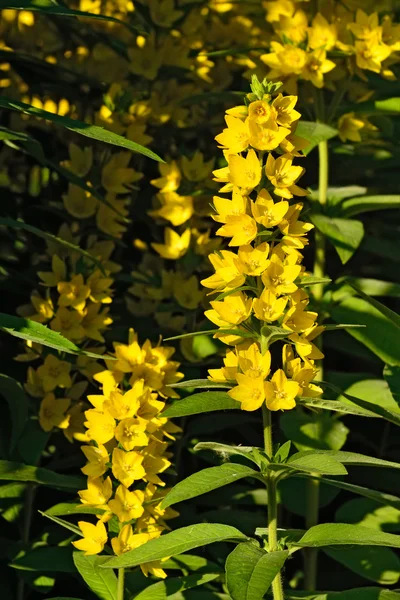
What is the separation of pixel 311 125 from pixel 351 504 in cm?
61

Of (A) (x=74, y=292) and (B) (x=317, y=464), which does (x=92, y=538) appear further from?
(A) (x=74, y=292)

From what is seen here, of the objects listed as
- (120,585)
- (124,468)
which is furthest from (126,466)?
(120,585)

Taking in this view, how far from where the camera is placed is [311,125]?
1552 millimetres

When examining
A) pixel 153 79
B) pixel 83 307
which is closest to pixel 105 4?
pixel 153 79

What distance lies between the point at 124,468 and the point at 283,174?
1.30 ft

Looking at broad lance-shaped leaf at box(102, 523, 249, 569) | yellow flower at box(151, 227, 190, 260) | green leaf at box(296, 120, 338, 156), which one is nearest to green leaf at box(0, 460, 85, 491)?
broad lance-shaped leaf at box(102, 523, 249, 569)

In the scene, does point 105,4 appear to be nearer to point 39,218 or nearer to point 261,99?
point 39,218

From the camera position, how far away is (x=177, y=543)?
3.20 feet

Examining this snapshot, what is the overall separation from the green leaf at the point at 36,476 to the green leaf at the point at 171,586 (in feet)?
0.56

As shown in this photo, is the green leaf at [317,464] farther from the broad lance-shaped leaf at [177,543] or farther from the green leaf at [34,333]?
the green leaf at [34,333]

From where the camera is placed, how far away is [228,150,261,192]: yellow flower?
102 cm

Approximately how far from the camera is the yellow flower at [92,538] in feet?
3.74

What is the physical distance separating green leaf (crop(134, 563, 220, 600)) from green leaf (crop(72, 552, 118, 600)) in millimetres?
33

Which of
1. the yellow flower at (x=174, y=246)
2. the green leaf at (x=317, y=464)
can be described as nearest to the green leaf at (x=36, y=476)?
the green leaf at (x=317, y=464)
